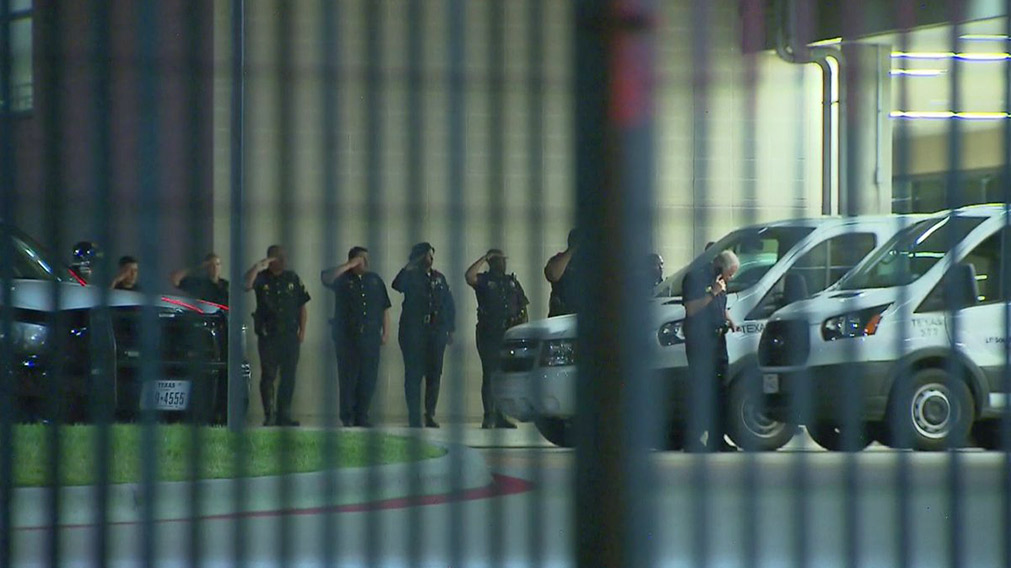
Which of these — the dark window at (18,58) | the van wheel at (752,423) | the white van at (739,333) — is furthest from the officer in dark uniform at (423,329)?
the dark window at (18,58)

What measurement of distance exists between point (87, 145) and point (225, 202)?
0.27 meters

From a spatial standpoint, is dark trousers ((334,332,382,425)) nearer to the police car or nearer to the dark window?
the police car

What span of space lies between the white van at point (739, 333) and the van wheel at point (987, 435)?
0.36m

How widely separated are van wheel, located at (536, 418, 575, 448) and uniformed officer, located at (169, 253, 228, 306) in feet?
1.74

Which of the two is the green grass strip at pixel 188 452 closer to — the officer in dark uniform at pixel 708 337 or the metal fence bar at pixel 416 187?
the metal fence bar at pixel 416 187

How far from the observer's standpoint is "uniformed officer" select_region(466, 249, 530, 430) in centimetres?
228

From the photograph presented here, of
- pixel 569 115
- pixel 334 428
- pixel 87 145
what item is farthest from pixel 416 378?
pixel 87 145

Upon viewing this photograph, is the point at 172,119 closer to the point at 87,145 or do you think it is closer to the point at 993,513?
the point at 87,145

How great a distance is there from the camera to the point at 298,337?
230cm

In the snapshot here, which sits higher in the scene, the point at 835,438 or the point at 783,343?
the point at 783,343

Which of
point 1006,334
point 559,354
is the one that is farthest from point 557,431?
point 1006,334

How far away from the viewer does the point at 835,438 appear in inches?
96.7

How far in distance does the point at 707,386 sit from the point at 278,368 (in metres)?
0.66

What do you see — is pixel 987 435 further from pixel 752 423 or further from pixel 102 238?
pixel 102 238
